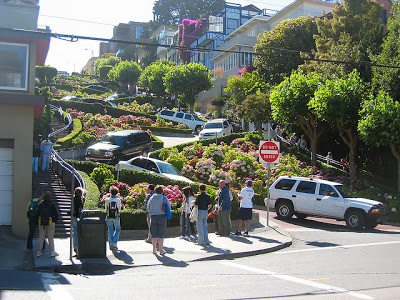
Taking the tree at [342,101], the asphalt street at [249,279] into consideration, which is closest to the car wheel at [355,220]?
the asphalt street at [249,279]

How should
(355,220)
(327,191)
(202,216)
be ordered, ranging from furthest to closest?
(327,191) < (355,220) < (202,216)

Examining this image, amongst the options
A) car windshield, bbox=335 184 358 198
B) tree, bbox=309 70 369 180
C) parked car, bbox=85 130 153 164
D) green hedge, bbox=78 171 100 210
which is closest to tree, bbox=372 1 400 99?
tree, bbox=309 70 369 180

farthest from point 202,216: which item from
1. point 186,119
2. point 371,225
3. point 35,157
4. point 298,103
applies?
point 186,119

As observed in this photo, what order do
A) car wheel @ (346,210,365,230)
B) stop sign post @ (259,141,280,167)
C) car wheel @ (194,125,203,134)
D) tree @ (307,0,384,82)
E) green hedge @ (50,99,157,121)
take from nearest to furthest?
stop sign post @ (259,141,280,167) < car wheel @ (346,210,365,230) < tree @ (307,0,384,82) < car wheel @ (194,125,203,134) < green hedge @ (50,99,157,121)

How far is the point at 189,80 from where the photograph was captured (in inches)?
2281

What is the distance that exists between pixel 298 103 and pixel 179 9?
335 feet

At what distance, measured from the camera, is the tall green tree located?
75.5 ft

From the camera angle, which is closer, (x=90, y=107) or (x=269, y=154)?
(x=269, y=154)

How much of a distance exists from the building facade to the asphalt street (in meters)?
4.85

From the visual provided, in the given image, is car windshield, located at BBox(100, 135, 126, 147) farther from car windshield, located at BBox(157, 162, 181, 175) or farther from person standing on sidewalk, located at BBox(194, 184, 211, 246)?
person standing on sidewalk, located at BBox(194, 184, 211, 246)

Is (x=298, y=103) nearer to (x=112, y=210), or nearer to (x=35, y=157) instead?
(x=35, y=157)

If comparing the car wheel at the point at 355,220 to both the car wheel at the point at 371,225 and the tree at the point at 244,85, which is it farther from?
the tree at the point at 244,85

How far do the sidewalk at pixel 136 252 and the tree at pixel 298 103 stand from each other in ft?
41.6

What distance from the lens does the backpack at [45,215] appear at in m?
12.7
